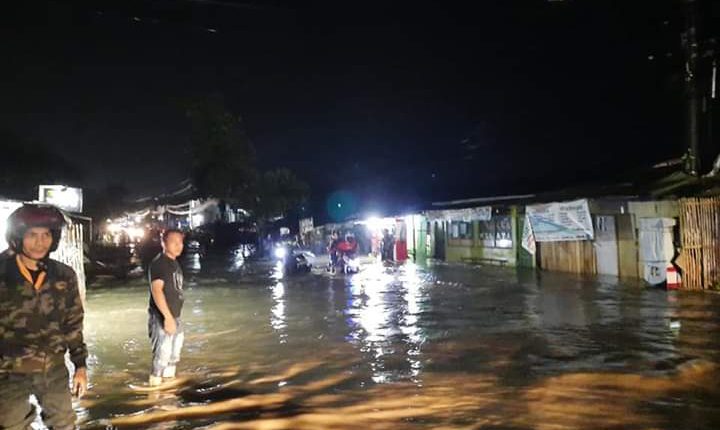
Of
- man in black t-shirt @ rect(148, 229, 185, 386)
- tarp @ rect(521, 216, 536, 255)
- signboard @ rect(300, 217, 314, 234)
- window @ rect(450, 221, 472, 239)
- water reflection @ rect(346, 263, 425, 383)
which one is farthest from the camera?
signboard @ rect(300, 217, 314, 234)

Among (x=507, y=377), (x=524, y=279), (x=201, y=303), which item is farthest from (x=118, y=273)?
(x=507, y=377)

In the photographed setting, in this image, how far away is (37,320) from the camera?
4.20 meters

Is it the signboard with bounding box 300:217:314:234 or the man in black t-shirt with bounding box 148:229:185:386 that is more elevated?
the signboard with bounding box 300:217:314:234

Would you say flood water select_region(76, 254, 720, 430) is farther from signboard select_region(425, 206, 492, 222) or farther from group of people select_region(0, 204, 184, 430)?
signboard select_region(425, 206, 492, 222)

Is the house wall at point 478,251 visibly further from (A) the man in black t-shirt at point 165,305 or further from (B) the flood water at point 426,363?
(A) the man in black t-shirt at point 165,305

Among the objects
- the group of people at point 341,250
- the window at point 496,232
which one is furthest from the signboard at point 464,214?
the group of people at point 341,250

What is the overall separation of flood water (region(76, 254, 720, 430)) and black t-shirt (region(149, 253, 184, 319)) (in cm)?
106

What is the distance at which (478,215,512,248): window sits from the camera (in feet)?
81.7

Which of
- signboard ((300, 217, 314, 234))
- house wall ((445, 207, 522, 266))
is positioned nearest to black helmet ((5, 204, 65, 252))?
house wall ((445, 207, 522, 266))

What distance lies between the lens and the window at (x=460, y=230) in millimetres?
28312

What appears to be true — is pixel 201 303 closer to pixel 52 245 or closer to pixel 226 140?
pixel 52 245

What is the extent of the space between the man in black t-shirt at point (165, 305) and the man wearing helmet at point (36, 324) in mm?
2939

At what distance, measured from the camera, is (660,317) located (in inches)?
459

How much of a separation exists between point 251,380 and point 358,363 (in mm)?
1609
